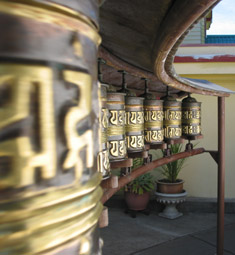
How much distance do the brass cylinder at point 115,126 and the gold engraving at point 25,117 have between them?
0.82 m

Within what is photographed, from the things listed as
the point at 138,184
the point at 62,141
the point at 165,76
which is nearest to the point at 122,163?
the point at 165,76

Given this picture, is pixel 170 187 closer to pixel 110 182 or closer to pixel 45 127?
pixel 110 182

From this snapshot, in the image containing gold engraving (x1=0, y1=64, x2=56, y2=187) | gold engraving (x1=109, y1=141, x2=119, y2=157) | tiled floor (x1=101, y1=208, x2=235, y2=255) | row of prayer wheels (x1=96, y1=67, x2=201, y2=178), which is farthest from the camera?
tiled floor (x1=101, y1=208, x2=235, y2=255)

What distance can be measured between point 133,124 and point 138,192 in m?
2.49

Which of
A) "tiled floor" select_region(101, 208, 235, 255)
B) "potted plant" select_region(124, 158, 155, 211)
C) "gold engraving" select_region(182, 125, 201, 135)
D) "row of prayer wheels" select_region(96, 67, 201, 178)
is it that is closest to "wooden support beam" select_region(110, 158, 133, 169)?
"row of prayer wheels" select_region(96, 67, 201, 178)

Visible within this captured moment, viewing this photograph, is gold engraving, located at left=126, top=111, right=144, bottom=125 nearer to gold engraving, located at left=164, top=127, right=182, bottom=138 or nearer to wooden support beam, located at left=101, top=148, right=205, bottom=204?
wooden support beam, located at left=101, top=148, right=205, bottom=204

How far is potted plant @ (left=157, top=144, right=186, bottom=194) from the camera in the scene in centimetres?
372

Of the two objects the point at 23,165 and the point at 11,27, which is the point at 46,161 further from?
the point at 11,27

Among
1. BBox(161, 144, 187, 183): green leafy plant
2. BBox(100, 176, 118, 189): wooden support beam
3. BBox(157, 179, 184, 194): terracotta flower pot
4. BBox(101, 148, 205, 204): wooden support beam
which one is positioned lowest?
BBox(157, 179, 184, 194): terracotta flower pot

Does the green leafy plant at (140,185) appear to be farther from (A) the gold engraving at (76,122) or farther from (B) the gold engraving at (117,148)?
(A) the gold engraving at (76,122)

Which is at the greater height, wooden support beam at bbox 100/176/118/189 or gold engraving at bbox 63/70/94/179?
gold engraving at bbox 63/70/94/179

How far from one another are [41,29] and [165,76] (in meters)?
1.18

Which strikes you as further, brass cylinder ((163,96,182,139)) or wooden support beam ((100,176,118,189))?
brass cylinder ((163,96,182,139))

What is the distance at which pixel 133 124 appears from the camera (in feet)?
4.52
